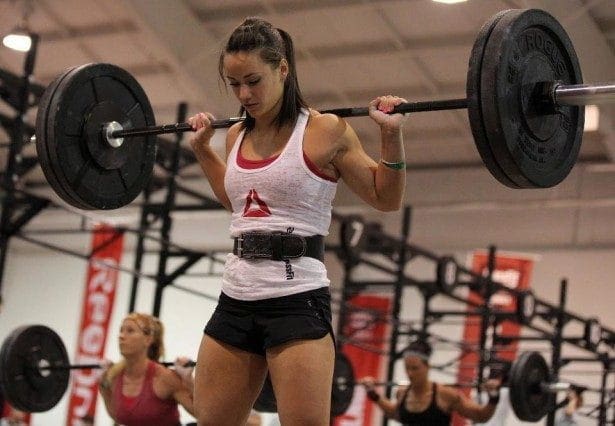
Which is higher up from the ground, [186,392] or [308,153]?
[308,153]

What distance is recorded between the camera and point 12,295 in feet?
47.3

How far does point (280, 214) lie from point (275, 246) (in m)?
0.08

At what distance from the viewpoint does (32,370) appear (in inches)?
221

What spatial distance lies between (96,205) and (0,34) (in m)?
6.42

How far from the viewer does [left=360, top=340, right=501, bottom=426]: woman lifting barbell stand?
6164mm

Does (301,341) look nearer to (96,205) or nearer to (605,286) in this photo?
(96,205)

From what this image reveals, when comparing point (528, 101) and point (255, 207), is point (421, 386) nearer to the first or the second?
point (528, 101)

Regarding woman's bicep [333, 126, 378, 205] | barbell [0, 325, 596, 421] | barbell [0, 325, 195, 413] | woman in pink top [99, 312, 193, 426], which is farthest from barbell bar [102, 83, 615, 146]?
barbell [0, 325, 195, 413]

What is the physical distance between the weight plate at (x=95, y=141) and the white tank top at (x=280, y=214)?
81 centimetres

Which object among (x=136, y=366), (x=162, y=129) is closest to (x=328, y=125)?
(x=162, y=129)

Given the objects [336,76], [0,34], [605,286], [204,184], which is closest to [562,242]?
[605,286]

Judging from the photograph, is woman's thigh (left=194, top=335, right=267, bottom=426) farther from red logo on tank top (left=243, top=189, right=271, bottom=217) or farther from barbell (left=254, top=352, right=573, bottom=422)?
barbell (left=254, top=352, right=573, bottom=422)

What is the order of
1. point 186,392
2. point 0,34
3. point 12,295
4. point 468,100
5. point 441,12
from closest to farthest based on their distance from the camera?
point 468,100
point 186,392
point 441,12
point 0,34
point 12,295

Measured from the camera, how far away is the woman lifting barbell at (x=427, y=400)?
616 centimetres
